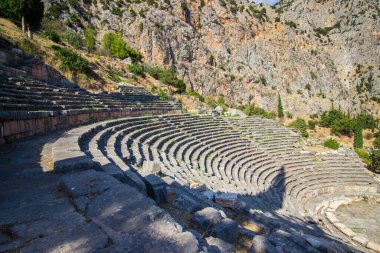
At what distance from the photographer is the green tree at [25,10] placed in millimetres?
19266

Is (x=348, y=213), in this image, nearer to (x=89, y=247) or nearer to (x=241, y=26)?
(x=89, y=247)

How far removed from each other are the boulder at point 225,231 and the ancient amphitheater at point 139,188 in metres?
0.01

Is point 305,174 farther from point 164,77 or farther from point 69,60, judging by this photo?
point 164,77

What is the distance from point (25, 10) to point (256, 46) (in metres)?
44.9

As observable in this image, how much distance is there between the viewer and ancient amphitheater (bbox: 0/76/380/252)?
2.03m

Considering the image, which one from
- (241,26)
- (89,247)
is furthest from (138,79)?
(241,26)

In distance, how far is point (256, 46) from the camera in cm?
5272

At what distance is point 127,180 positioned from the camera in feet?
12.0

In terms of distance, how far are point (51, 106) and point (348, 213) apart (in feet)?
51.7

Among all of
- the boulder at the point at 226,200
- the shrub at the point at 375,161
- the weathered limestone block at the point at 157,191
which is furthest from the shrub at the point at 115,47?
the weathered limestone block at the point at 157,191

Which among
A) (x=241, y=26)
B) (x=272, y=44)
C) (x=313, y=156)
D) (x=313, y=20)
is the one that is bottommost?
(x=313, y=156)

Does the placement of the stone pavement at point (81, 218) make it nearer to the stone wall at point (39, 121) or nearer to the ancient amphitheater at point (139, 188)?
the ancient amphitheater at point (139, 188)

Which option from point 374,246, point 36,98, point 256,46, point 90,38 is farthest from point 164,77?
point 256,46

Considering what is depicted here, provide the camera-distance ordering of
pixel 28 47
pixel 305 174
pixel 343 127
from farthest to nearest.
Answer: pixel 343 127, pixel 28 47, pixel 305 174
